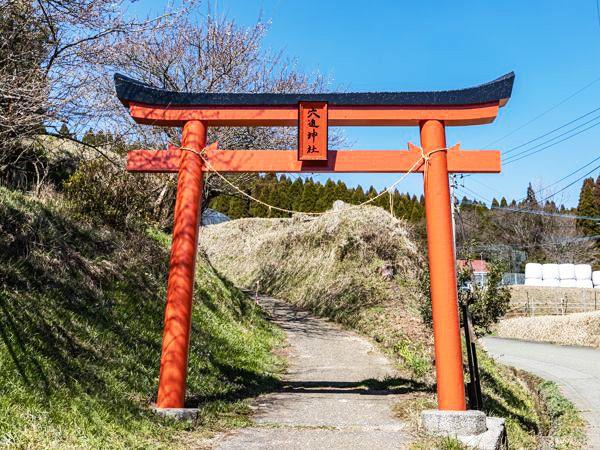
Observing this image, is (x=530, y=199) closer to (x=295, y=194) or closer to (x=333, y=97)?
(x=295, y=194)

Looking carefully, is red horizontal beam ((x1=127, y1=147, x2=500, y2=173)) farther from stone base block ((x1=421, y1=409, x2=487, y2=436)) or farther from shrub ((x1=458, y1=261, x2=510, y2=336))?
shrub ((x1=458, y1=261, x2=510, y2=336))

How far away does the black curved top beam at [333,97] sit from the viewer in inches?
221

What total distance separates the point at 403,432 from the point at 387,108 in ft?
12.3

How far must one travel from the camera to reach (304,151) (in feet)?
18.2

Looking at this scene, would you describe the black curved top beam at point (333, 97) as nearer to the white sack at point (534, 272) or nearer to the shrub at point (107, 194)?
the shrub at point (107, 194)

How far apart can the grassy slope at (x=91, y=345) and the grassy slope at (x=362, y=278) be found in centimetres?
285

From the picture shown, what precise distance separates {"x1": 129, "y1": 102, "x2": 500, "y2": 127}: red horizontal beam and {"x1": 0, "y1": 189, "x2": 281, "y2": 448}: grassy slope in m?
2.42

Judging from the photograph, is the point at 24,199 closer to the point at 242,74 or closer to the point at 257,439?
the point at 257,439

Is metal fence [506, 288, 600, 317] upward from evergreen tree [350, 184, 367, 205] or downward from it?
downward

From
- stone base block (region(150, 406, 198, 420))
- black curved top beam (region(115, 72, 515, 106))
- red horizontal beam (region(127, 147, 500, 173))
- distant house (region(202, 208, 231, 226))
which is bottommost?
stone base block (region(150, 406, 198, 420))

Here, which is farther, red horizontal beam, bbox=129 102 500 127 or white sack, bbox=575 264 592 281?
white sack, bbox=575 264 592 281

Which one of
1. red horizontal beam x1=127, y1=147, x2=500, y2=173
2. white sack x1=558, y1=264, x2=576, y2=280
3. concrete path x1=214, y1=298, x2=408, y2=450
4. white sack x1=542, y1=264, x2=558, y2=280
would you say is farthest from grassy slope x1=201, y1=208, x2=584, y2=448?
white sack x1=558, y1=264, x2=576, y2=280

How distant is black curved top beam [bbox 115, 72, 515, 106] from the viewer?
5617mm

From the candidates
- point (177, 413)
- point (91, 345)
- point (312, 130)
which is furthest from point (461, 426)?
point (91, 345)
